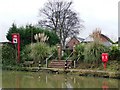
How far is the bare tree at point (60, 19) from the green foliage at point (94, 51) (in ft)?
72.8

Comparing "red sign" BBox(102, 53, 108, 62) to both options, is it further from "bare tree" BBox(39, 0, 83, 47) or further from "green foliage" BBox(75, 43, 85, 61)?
"bare tree" BBox(39, 0, 83, 47)

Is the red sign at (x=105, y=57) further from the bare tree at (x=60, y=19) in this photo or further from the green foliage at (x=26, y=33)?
the bare tree at (x=60, y=19)

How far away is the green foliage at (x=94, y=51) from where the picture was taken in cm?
1894

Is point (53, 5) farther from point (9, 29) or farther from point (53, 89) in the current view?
point (53, 89)

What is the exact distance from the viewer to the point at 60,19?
136 feet

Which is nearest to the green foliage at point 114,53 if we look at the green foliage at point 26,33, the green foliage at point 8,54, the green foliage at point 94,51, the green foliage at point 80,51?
the green foliage at point 94,51

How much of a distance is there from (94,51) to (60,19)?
23.1 m

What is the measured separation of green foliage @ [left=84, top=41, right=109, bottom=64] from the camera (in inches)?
746

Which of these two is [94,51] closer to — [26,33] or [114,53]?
[114,53]

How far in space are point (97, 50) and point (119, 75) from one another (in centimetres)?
383

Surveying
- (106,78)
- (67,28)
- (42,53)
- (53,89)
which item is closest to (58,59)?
(42,53)

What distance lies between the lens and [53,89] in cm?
1103

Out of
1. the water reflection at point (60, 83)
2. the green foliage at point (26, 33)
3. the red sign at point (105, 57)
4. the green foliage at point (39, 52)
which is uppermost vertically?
the green foliage at point (26, 33)

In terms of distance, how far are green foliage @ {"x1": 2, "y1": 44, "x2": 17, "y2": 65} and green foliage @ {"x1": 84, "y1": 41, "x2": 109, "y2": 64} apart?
7.64m
